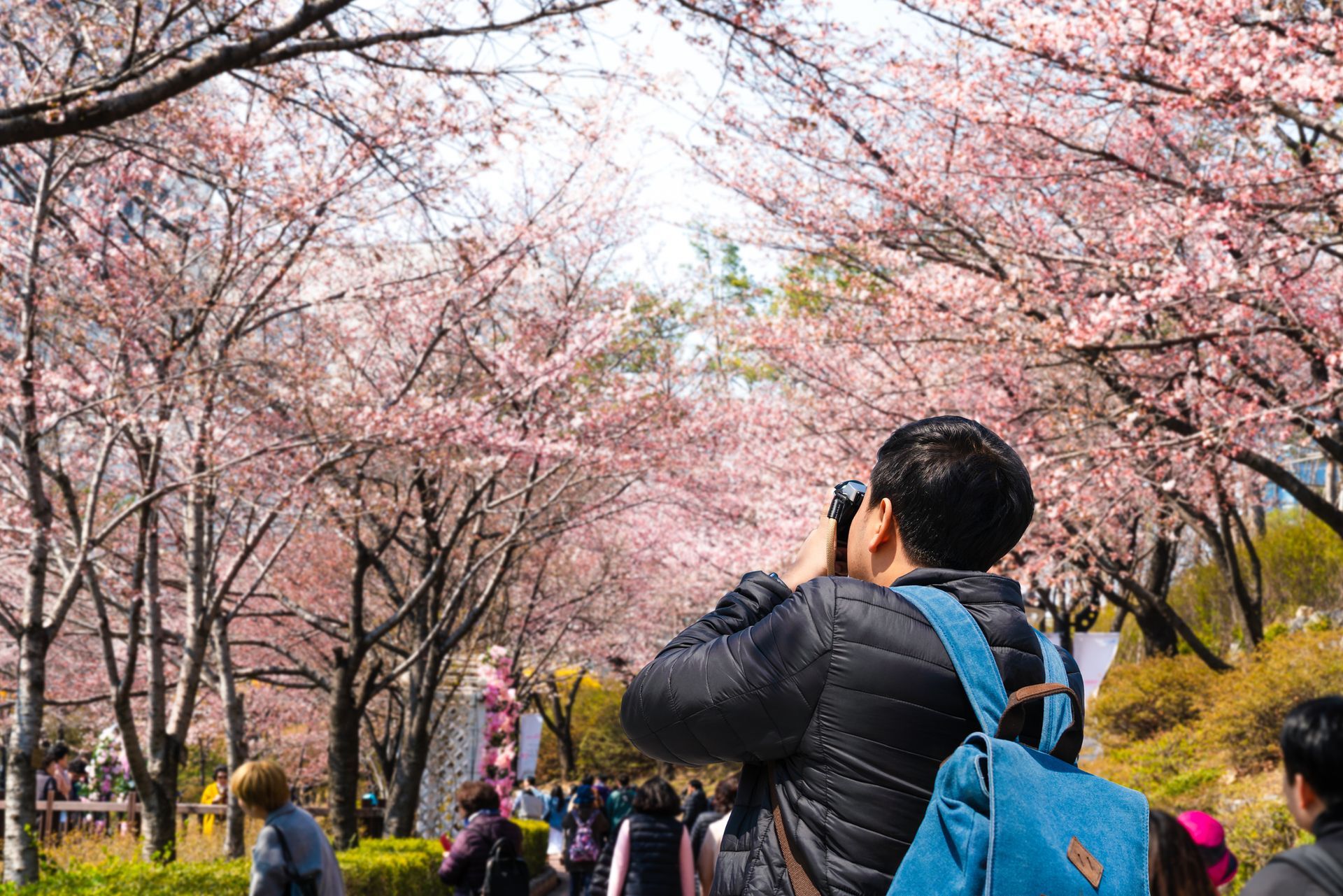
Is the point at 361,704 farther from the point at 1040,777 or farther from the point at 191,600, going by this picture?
the point at 1040,777

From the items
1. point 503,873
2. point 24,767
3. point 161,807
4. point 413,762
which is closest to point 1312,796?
point 503,873

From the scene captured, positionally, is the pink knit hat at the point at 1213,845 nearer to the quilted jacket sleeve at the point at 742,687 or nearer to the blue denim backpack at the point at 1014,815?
the blue denim backpack at the point at 1014,815

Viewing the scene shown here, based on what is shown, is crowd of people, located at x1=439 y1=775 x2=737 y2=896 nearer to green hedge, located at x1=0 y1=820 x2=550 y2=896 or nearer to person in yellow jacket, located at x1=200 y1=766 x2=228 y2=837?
green hedge, located at x1=0 y1=820 x2=550 y2=896

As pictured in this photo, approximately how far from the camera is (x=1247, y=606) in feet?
45.4

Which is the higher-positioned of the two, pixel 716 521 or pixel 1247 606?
pixel 716 521

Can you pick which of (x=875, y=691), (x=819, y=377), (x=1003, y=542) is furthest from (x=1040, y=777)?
(x=819, y=377)

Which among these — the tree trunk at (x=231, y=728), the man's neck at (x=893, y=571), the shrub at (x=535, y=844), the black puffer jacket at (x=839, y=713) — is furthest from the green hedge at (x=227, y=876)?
the man's neck at (x=893, y=571)

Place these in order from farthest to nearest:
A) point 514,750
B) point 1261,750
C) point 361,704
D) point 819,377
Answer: point 514,750, point 819,377, point 1261,750, point 361,704

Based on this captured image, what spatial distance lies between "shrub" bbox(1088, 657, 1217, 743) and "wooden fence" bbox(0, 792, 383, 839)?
9.48 m

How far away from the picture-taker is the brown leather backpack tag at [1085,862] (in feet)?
4.58

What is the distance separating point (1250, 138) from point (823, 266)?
6.35 metres

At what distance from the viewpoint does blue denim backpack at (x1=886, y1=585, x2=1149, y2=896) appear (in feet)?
4.47

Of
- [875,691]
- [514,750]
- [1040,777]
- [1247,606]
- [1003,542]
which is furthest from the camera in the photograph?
[514,750]

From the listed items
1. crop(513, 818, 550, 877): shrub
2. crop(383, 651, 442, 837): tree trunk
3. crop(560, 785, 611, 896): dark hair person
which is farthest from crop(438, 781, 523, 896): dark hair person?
crop(513, 818, 550, 877): shrub
